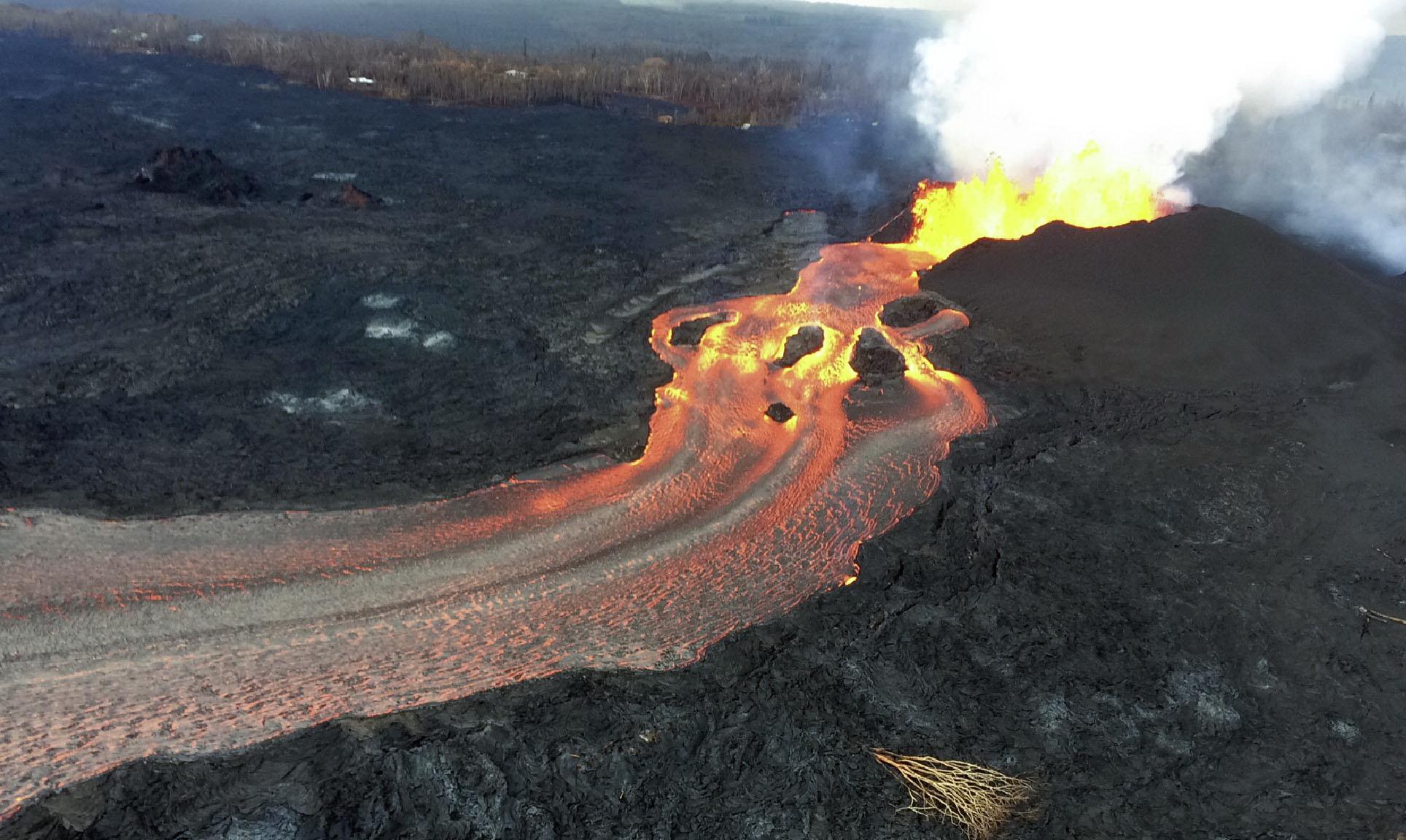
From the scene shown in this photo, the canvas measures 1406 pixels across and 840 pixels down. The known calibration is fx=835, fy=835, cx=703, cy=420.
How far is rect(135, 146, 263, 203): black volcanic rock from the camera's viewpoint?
3005 cm

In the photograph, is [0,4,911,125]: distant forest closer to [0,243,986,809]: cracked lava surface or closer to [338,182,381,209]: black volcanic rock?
[338,182,381,209]: black volcanic rock

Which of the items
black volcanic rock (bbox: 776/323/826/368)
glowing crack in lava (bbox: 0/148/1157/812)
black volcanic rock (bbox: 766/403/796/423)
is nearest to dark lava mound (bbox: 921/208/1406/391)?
black volcanic rock (bbox: 776/323/826/368)

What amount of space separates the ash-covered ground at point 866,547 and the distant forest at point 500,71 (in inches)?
977

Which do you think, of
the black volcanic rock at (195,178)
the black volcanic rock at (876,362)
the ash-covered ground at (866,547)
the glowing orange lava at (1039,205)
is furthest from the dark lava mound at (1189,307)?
the black volcanic rock at (195,178)

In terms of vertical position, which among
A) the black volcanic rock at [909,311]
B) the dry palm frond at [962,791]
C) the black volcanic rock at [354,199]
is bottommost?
the dry palm frond at [962,791]

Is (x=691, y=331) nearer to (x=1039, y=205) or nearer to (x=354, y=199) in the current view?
(x=1039, y=205)

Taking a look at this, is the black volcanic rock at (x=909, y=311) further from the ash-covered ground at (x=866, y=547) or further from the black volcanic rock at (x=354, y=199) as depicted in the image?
the black volcanic rock at (x=354, y=199)

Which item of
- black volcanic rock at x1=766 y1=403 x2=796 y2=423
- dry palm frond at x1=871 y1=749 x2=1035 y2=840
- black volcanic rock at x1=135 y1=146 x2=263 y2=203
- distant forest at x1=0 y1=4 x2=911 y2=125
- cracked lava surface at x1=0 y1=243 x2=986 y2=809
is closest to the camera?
dry palm frond at x1=871 y1=749 x2=1035 y2=840

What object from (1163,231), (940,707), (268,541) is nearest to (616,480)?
(268,541)

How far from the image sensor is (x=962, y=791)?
9383mm

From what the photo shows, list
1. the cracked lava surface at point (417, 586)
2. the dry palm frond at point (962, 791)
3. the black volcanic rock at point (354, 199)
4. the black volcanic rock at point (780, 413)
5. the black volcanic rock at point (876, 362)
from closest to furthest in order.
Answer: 1. the dry palm frond at point (962, 791)
2. the cracked lava surface at point (417, 586)
3. the black volcanic rock at point (780, 413)
4. the black volcanic rock at point (876, 362)
5. the black volcanic rock at point (354, 199)

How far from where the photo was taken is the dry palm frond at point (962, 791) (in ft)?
30.0

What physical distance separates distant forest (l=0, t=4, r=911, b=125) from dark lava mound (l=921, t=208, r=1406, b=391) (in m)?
32.0

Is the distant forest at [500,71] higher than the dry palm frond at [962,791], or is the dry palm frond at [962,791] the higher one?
the distant forest at [500,71]
